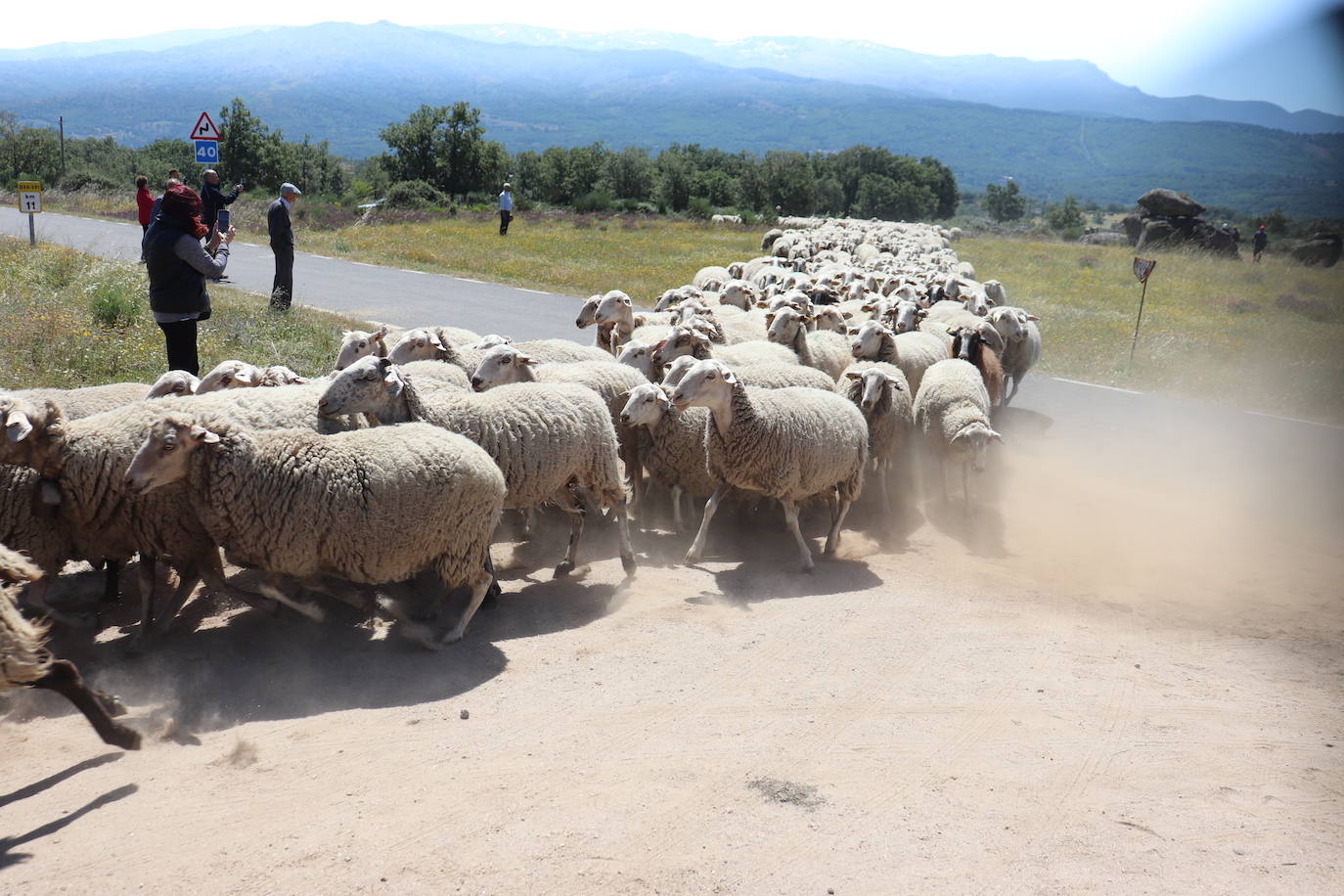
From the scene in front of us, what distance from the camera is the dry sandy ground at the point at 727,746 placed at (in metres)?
4.14

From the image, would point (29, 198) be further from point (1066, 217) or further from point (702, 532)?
point (1066, 217)

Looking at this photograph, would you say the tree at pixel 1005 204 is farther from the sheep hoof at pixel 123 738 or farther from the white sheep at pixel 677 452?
the sheep hoof at pixel 123 738

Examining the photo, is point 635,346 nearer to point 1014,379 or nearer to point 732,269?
point 1014,379

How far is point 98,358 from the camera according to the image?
1130 centimetres

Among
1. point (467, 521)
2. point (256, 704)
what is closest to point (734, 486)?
point (467, 521)

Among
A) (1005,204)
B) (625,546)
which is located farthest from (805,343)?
(1005,204)

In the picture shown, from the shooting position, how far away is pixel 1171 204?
149 ft

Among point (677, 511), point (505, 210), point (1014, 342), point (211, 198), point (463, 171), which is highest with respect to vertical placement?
point (463, 171)

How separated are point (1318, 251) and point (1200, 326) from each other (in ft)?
38.7

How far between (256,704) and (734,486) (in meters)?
4.30

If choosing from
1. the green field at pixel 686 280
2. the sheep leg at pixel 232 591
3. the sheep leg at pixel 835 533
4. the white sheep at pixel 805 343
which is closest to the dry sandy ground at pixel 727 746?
the sheep leg at pixel 232 591

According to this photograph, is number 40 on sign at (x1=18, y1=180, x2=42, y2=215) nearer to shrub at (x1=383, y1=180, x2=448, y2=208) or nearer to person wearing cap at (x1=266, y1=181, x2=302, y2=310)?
person wearing cap at (x1=266, y1=181, x2=302, y2=310)

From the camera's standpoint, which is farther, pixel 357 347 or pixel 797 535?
pixel 357 347

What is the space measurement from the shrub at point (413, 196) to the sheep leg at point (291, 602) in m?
41.6
